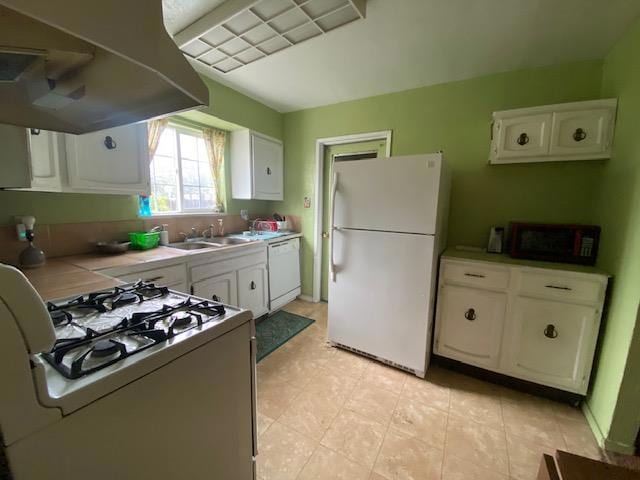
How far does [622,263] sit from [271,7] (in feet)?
7.97

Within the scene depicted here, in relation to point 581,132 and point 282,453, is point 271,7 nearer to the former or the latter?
point 581,132

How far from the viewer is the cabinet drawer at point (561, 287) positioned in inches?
61.3

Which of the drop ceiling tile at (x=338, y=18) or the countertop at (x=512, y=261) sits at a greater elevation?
the drop ceiling tile at (x=338, y=18)

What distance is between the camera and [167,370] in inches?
26.8

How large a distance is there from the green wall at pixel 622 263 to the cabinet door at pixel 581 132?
6 centimetres

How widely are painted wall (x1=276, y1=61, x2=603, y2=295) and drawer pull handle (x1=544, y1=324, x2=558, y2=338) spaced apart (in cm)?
80

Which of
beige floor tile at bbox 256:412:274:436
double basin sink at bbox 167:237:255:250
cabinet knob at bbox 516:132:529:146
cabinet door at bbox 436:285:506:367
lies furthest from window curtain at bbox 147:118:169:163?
cabinet knob at bbox 516:132:529:146

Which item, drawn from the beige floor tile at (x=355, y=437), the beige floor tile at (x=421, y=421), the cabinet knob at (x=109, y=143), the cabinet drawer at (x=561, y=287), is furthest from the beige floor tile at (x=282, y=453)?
the cabinet knob at (x=109, y=143)

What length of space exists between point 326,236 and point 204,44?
210cm

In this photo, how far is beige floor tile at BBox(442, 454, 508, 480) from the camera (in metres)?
1.25

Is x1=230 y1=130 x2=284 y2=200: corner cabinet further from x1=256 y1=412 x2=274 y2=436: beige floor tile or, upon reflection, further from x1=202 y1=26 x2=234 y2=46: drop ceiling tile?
x1=256 y1=412 x2=274 y2=436: beige floor tile

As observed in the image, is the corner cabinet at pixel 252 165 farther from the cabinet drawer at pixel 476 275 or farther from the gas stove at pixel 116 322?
the cabinet drawer at pixel 476 275

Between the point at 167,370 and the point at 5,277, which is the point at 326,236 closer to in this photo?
the point at 167,370

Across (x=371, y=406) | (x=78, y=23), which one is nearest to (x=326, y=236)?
(x=371, y=406)
